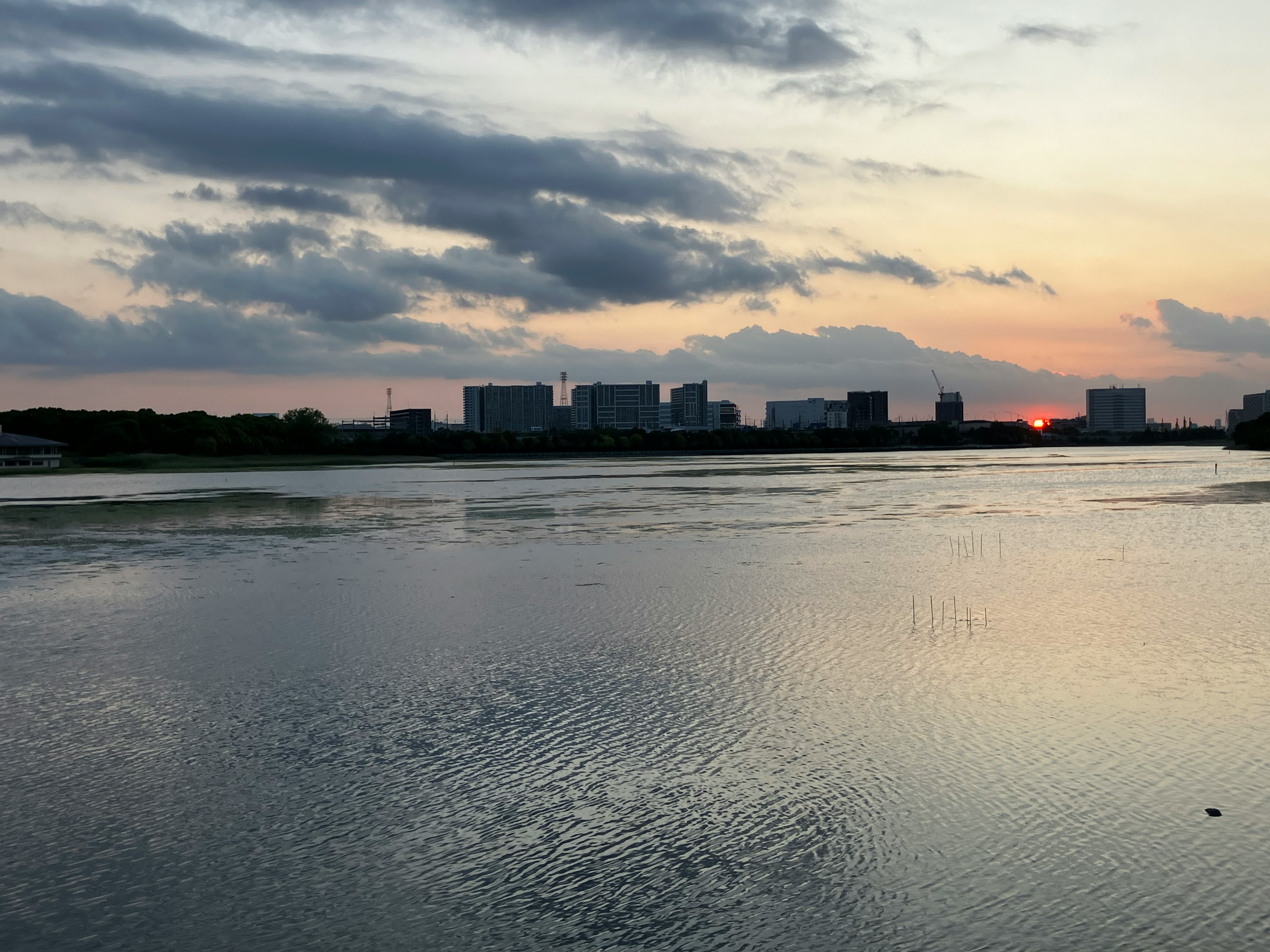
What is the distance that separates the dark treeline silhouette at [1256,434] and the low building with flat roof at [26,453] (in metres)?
168

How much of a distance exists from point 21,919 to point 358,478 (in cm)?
8548

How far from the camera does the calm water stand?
721 cm

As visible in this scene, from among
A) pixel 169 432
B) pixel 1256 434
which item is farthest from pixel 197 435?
pixel 1256 434

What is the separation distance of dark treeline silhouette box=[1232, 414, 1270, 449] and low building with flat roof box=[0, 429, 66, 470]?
552ft

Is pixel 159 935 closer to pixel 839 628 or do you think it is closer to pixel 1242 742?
pixel 1242 742

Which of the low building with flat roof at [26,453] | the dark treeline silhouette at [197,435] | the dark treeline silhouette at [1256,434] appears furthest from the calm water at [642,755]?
the dark treeline silhouette at [1256,434]

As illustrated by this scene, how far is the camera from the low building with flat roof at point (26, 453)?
127 m

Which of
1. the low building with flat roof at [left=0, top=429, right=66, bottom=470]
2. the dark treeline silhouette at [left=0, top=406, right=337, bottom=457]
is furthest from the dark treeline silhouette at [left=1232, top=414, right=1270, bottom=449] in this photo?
the low building with flat roof at [left=0, top=429, right=66, bottom=470]

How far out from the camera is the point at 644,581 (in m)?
23.7

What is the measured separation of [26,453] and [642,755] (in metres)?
142

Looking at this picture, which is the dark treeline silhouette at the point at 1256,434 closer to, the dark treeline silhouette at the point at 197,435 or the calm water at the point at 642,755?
the dark treeline silhouette at the point at 197,435

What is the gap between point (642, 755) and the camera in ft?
35.0

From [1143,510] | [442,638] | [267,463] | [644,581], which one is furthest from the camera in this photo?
[267,463]

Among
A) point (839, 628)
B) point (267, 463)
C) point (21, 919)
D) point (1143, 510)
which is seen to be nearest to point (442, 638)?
point (839, 628)
